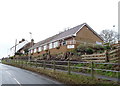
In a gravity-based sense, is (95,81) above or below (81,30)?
below

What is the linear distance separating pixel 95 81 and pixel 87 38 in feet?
93.7

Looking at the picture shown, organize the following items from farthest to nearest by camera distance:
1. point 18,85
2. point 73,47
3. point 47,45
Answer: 1. point 47,45
2. point 73,47
3. point 18,85

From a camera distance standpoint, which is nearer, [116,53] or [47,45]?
[116,53]

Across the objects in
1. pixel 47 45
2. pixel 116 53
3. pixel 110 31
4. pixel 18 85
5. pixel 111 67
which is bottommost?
pixel 18 85

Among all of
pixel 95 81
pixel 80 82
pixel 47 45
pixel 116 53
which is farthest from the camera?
pixel 47 45

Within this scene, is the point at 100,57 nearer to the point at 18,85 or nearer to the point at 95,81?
the point at 95,81

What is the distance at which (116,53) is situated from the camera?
13961 millimetres

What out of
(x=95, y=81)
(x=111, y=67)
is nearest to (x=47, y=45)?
(x=111, y=67)

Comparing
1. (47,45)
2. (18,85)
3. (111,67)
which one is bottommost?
(18,85)

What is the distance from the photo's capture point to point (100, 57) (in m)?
16.3

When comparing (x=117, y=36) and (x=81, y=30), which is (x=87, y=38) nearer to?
(x=81, y=30)

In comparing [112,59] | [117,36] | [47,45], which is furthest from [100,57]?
[117,36]

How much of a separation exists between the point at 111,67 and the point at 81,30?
23.3 metres

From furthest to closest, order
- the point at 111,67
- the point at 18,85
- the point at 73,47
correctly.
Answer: the point at 73,47 → the point at 111,67 → the point at 18,85
